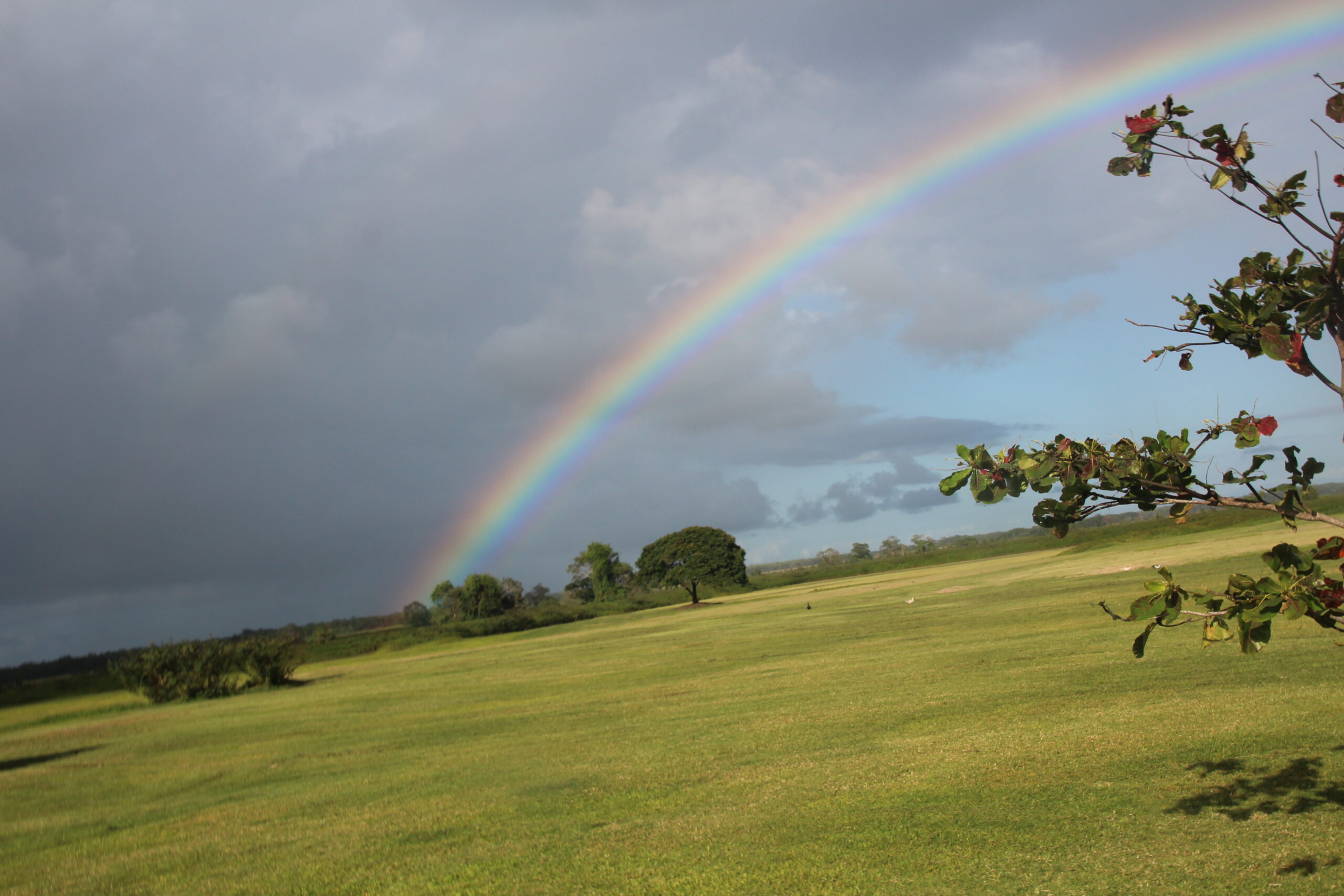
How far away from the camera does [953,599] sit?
3744 cm

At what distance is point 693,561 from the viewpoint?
99.2 m

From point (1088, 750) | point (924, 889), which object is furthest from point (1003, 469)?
point (1088, 750)

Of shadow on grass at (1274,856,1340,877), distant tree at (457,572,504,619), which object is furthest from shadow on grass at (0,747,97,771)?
distant tree at (457,572,504,619)

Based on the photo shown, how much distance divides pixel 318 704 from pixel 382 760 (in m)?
14.6

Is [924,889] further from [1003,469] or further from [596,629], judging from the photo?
[596,629]

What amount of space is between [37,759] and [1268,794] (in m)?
25.7

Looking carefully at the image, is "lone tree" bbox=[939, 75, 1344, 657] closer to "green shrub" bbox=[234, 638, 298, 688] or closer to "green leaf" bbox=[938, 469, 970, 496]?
"green leaf" bbox=[938, 469, 970, 496]

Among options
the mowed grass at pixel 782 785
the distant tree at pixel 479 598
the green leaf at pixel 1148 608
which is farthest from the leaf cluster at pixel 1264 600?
the distant tree at pixel 479 598

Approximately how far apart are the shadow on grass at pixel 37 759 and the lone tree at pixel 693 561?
7698 centimetres

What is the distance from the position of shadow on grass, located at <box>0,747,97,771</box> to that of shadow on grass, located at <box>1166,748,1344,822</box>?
23427 mm

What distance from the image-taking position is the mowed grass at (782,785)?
6.71 metres

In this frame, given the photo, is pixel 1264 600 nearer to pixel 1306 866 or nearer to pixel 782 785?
pixel 1306 866

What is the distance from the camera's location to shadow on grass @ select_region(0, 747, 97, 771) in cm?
2045

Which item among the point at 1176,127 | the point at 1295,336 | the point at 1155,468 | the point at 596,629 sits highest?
the point at 1176,127
